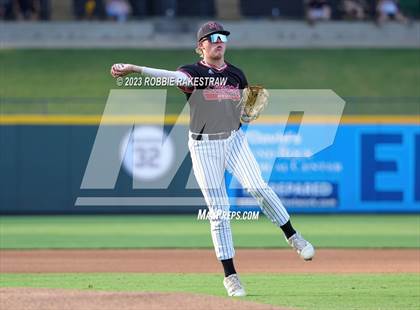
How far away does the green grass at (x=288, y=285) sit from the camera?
938 centimetres

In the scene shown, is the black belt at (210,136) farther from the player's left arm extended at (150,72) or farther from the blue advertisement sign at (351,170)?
the blue advertisement sign at (351,170)

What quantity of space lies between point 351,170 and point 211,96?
12.7 metres

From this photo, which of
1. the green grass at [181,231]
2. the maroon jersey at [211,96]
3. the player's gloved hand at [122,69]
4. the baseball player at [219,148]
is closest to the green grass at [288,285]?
the baseball player at [219,148]

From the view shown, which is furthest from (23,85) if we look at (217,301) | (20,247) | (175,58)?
(217,301)

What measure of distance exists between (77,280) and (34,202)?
10268mm

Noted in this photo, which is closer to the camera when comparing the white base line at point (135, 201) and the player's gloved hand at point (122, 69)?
the player's gloved hand at point (122, 69)

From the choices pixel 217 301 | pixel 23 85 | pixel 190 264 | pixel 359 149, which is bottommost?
pixel 23 85

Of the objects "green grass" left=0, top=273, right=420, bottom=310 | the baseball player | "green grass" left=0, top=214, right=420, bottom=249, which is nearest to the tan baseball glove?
the baseball player

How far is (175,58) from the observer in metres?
33.9

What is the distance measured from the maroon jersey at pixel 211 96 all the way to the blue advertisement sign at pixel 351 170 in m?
11.8

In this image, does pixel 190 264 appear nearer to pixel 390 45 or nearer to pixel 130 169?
pixel 130 169

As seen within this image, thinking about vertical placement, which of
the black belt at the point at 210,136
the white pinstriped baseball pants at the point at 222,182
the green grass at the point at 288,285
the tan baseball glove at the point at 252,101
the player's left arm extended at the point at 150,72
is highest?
the player's left arm extended at the point at 150,72

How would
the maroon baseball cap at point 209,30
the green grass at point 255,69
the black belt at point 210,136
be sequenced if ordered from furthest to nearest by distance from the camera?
the green grass at point 255,69, the black belt at point 210,136, the maroon baseball cap at point 209,30

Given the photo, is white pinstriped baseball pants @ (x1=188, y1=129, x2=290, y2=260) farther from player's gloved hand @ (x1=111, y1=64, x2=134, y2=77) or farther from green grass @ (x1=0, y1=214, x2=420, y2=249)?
green grass @ (x1=0, y1=214, x2=420, y2=249)
